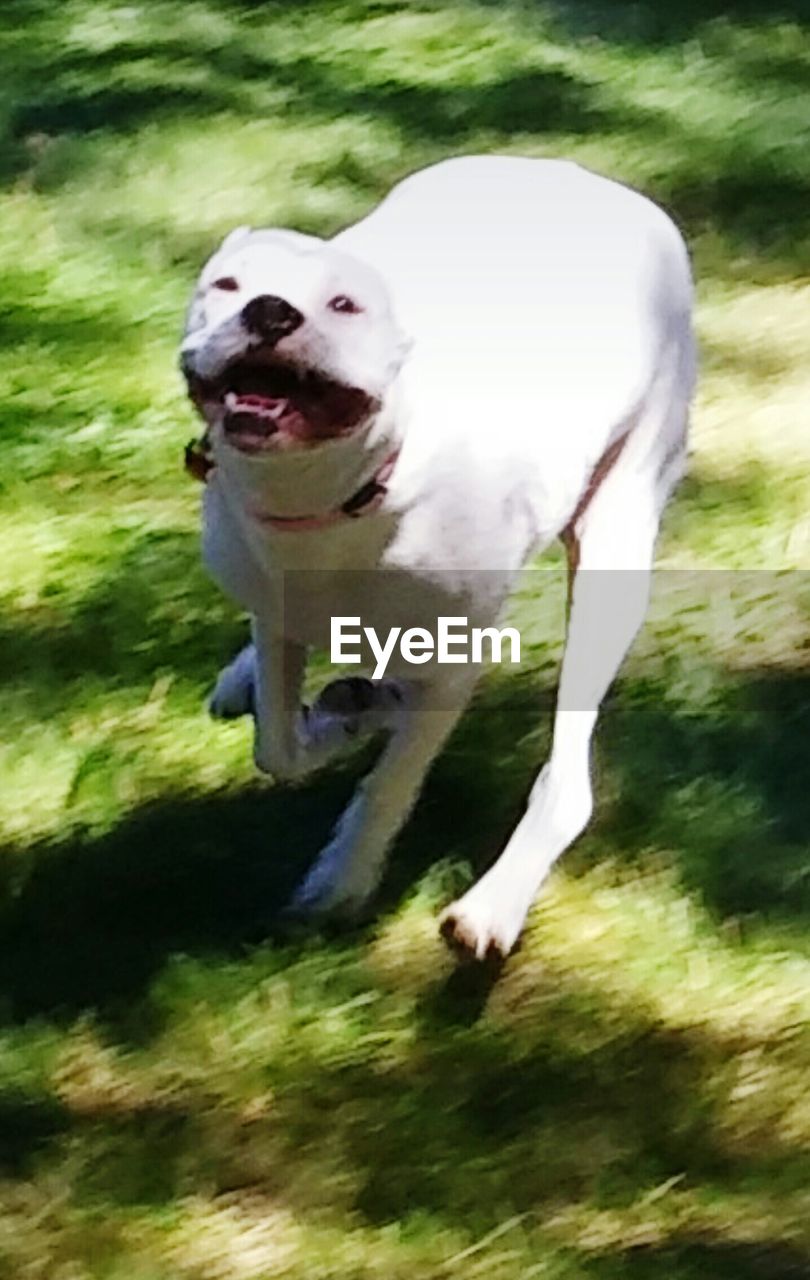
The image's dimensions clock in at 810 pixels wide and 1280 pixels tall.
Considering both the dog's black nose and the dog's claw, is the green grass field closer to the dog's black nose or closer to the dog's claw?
the dog's claw

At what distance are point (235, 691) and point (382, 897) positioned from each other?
131 millimetres

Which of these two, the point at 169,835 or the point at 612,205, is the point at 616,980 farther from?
the point at 612,205

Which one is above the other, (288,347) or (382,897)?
(288,347)

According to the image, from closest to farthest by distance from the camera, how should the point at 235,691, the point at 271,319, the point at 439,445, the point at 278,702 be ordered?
the point at 271,319, the point at 439,445, the point at 278,702, the point at 235,691

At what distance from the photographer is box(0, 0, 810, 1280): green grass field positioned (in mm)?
783

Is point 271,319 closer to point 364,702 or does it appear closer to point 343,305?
point 343,305

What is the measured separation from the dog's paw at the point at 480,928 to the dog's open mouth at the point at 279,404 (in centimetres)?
30

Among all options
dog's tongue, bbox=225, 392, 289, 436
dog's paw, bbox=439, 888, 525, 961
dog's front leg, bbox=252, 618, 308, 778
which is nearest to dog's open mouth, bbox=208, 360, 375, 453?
dog's tongue, bbox=225, 392, 289, 436

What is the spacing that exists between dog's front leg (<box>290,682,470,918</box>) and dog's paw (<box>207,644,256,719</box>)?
8cm

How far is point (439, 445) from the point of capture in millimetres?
694

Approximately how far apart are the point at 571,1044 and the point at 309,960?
122mm

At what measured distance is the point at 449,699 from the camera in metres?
0.77

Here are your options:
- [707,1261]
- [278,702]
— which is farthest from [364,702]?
[707,1261]

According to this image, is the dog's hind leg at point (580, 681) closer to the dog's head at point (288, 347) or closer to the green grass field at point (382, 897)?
the green grass field at point (382, 897)
